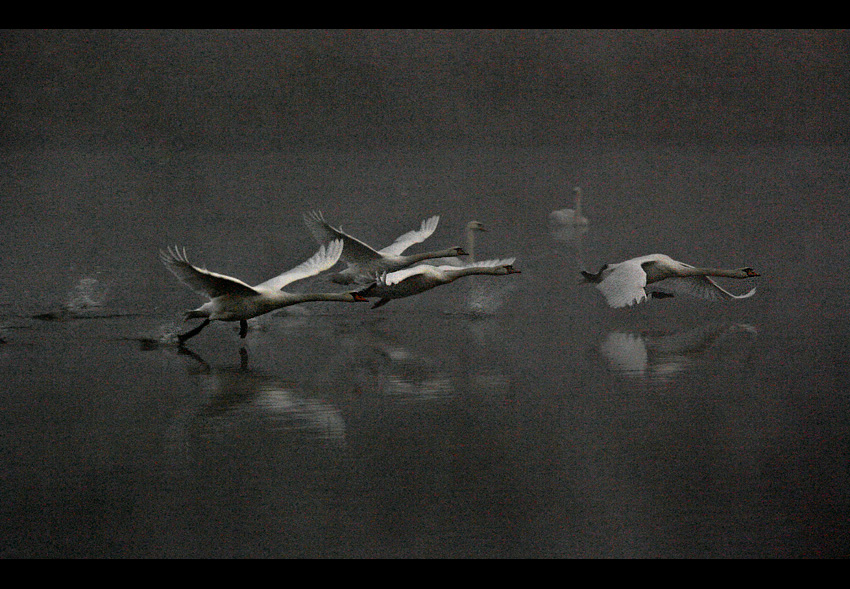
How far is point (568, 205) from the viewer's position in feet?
65.8

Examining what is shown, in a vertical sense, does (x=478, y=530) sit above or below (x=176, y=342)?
below

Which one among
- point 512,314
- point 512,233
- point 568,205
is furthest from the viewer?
point 568,205

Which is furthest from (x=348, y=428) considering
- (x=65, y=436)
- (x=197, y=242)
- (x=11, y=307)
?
(x=197, y=242)

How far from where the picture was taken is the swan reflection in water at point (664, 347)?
8.66 m

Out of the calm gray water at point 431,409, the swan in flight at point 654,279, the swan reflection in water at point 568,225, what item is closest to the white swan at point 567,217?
the swan reflection in water at point 568,225

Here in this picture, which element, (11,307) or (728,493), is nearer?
(728,493)

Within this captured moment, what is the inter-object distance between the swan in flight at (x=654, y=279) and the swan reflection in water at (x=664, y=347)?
0.37m

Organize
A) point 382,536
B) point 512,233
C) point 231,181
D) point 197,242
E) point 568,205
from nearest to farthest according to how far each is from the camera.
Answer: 1. point 382,536
2. point 197,242
3. point 512,233
4. point 568,205
5. point 231,181

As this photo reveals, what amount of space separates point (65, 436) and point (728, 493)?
158 inches

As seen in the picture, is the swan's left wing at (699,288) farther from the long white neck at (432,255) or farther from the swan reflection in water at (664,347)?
the long white neck at (432,255)

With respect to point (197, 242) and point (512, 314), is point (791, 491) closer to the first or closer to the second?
point (512, 314)

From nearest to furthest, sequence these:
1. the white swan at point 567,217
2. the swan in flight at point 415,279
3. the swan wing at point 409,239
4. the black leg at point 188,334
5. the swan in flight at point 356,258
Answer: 1. the black leg at point 188,334
2. the swan in flight at point 415,279
3. the swan in flight at point 356,258
4. the swan wing at point 409,239
5. the white swan at point 567,217

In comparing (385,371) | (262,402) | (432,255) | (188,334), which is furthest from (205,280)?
(432,255)

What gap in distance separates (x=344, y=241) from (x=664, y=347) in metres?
3.11
